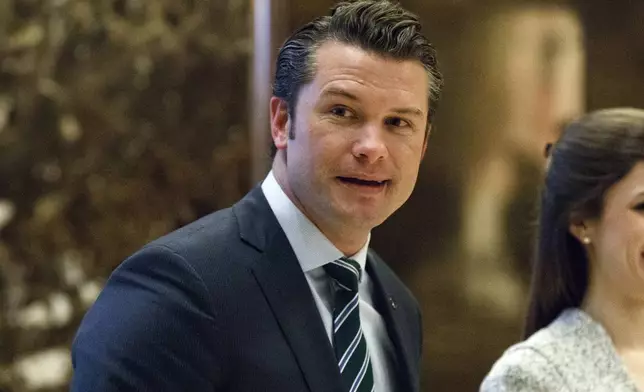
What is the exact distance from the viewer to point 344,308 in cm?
136

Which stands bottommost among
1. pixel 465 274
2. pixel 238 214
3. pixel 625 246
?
pixel 465 274

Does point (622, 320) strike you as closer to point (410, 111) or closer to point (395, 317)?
point (395, 317)

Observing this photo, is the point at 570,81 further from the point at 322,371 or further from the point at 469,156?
the point at 322,371

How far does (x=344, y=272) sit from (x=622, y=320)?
0.65m

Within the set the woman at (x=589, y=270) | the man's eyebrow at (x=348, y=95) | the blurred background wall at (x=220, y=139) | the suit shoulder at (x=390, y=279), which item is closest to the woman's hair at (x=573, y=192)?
the woman at (x=589, y=270)

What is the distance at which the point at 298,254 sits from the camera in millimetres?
1337

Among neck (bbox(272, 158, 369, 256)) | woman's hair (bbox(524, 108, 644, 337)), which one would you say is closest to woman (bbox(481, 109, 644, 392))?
woman's hair (bbox(524, 108, 644, 337))

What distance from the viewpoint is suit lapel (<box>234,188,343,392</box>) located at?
123 cm

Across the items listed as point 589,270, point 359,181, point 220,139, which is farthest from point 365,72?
point 220,139

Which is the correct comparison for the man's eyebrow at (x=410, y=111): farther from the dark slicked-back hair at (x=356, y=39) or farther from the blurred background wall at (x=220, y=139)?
the blurred background wall at (x=220, y=139)

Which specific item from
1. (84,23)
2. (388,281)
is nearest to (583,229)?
(388,281)

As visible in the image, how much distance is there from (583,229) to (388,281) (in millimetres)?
424

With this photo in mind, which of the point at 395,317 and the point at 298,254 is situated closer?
the point at 298,254

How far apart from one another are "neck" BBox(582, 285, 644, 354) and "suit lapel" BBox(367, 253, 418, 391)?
412 millimetres
